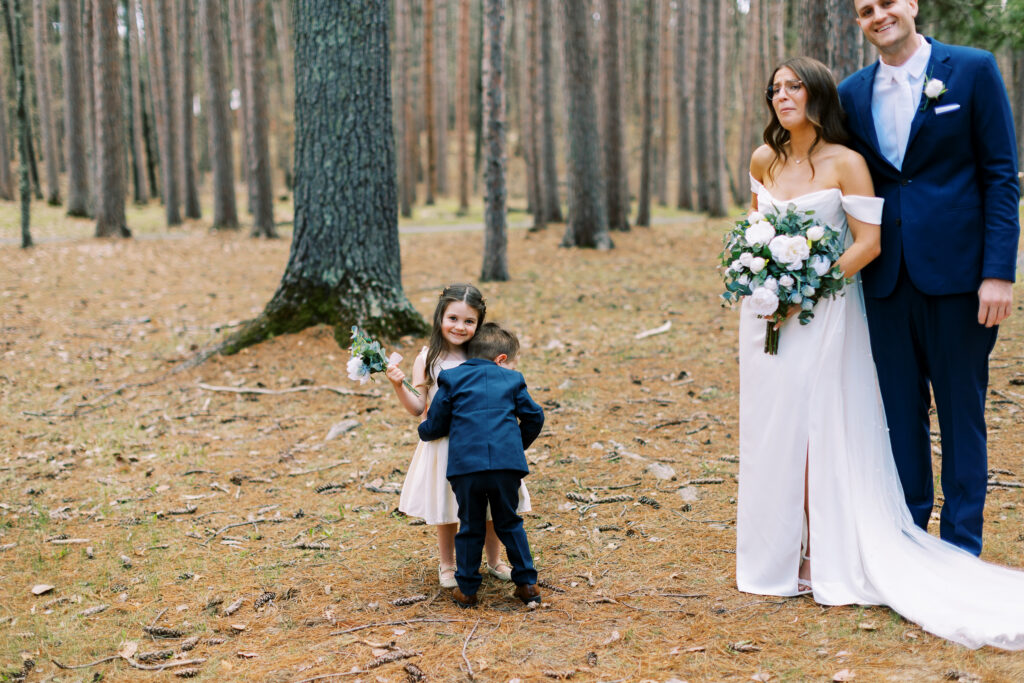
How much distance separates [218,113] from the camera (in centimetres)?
1908

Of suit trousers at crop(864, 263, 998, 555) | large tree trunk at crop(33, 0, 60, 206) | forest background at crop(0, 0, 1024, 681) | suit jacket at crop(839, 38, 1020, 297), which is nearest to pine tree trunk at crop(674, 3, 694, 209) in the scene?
forest background at crop(0, 0, 1024, 681)

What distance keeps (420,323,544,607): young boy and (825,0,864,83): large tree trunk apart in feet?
18.7

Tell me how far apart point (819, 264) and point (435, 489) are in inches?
79.8

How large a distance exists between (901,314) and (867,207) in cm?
52

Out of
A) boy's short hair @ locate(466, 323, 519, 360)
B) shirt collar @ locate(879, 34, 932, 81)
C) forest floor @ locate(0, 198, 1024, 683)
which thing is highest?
shirt collar @ locate(879, 34, 932, 81)

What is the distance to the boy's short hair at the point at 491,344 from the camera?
3832 millimetres

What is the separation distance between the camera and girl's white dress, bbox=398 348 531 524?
12.7 feet

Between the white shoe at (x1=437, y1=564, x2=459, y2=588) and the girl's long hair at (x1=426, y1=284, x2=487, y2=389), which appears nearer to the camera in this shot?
the girl's long hair at (x1=426, y1=284, x2=487, y2=389)

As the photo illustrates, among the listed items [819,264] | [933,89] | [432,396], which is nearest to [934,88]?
[933,89]

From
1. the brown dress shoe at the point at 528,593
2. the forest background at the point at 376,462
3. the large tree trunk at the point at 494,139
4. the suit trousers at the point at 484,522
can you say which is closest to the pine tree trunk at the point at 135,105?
the forest background at the point at 376,462

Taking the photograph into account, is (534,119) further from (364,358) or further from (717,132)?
(364,358)

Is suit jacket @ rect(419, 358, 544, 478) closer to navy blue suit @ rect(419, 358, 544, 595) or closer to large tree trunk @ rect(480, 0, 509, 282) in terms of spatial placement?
navy blue suit @ rect(419, 358, 544, 595)

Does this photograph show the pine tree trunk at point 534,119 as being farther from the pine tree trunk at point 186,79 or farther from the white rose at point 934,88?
the white rose at point 934,88

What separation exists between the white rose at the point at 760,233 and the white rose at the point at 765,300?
223 millimetres
